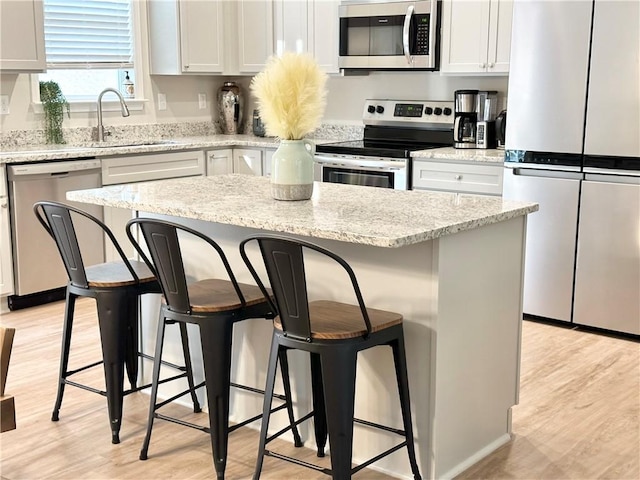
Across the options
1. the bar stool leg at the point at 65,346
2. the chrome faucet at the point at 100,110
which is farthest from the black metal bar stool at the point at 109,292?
the chrome faucet at the point at 100,110

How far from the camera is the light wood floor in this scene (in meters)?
2.87

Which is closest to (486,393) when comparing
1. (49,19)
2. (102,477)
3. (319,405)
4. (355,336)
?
(319,405)

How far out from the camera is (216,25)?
622 centimetres

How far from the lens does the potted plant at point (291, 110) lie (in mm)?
2932

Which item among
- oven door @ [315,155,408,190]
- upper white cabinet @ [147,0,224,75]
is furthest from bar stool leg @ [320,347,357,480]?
upper white cabinet @ [147,0,224,75]

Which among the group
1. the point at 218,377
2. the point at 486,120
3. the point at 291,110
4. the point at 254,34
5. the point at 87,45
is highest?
the point at 254,34

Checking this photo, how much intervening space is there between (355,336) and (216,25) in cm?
436

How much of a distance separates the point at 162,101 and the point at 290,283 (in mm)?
4234

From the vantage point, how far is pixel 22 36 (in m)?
4.88

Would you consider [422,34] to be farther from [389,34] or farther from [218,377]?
[218,377]

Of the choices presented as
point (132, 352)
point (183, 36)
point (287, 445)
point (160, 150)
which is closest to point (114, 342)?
point (132, 352)

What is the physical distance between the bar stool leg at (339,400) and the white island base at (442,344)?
1.23ft

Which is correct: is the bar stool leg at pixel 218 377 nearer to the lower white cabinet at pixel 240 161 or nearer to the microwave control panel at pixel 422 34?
the microwave control panel at pixel 422 34

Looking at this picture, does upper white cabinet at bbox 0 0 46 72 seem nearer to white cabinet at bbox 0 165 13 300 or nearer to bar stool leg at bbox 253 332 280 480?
white cabinet at bbox 0 165 13 300
